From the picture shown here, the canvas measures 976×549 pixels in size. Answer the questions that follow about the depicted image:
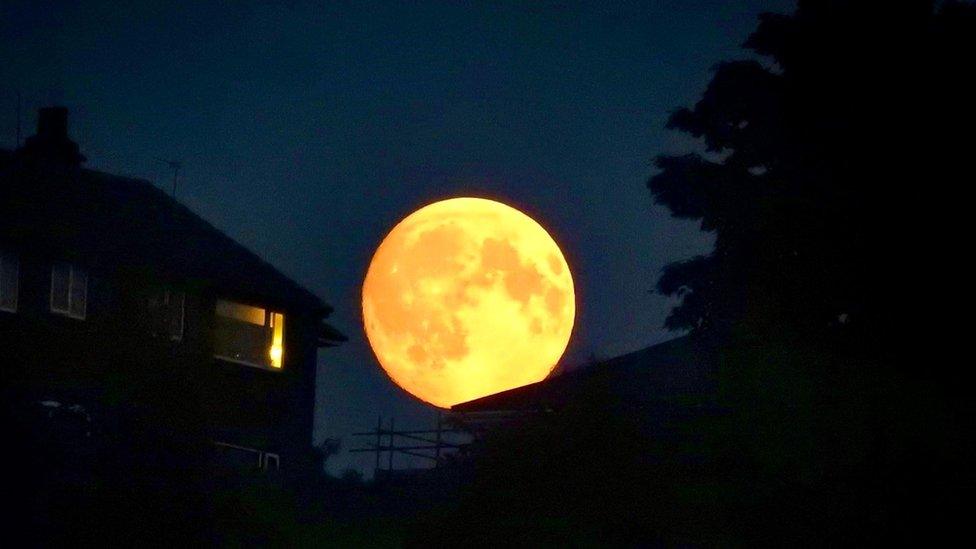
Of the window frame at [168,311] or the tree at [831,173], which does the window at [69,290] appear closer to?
the window frame at [168,311]

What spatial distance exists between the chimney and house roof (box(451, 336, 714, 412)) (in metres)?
14.9

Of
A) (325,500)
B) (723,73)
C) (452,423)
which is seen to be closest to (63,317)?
(325,500)

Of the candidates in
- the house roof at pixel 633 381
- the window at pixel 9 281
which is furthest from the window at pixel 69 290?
the house roof at pixel 633 381

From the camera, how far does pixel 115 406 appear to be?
26594mm

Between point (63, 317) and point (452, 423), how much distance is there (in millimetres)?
10561

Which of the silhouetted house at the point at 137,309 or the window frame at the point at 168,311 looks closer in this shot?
the silhouetted house at the point at 137,309

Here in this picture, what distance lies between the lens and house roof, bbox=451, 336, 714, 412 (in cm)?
2177

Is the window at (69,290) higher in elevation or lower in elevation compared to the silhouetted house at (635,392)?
higher

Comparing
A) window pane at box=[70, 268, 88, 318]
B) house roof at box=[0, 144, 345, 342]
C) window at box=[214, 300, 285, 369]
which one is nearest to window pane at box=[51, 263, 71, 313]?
window pane at box=[70, 268, 88, 318]

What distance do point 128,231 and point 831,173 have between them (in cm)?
1739

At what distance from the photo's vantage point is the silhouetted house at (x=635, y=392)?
21.5 meters

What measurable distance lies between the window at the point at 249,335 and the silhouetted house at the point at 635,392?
9643 mm

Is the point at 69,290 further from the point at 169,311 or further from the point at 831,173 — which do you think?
the point at 831,173

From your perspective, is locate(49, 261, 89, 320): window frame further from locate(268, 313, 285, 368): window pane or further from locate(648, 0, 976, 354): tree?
locate(648, 0, 976, 354): tree
